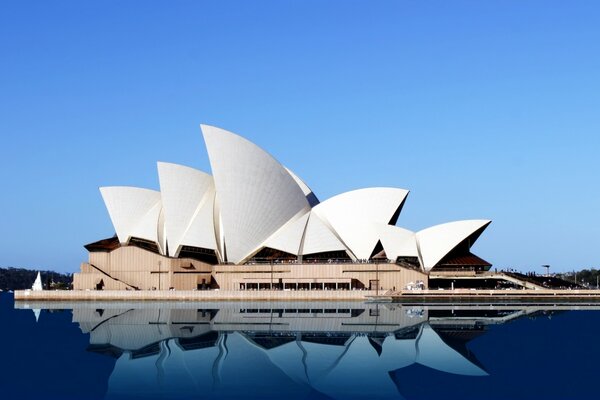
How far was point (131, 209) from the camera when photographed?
74.4 metres

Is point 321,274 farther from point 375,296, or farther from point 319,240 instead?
point 375,296

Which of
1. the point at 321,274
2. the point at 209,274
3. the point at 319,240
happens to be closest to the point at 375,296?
the point at 321,274

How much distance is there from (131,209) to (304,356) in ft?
153

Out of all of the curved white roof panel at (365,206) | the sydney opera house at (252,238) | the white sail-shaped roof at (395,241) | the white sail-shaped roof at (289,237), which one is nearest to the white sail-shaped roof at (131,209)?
the sydney opera house at (252,238)

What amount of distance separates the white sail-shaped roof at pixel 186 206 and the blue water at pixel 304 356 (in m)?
19.9

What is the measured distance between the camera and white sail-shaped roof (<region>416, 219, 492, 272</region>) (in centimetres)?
7131

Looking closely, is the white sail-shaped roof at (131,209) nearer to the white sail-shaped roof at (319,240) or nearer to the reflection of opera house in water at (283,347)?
the white sail-shaped roof at (319,240)

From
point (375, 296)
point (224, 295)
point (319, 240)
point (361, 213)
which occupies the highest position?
point (361, 213)

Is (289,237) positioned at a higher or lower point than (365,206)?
lower

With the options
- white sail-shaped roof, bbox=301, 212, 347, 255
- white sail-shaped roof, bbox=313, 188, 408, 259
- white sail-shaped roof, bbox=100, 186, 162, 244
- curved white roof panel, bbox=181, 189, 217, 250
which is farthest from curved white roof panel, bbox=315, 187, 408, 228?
white sail-shaped roof, bbox=100, 186, 162, 244

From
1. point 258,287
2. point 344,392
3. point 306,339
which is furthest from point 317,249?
point 344,392

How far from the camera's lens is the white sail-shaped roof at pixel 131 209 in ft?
242

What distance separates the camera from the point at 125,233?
2904 inches

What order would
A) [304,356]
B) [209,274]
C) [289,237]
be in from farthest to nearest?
[209,274], [289,237], [304,356]
